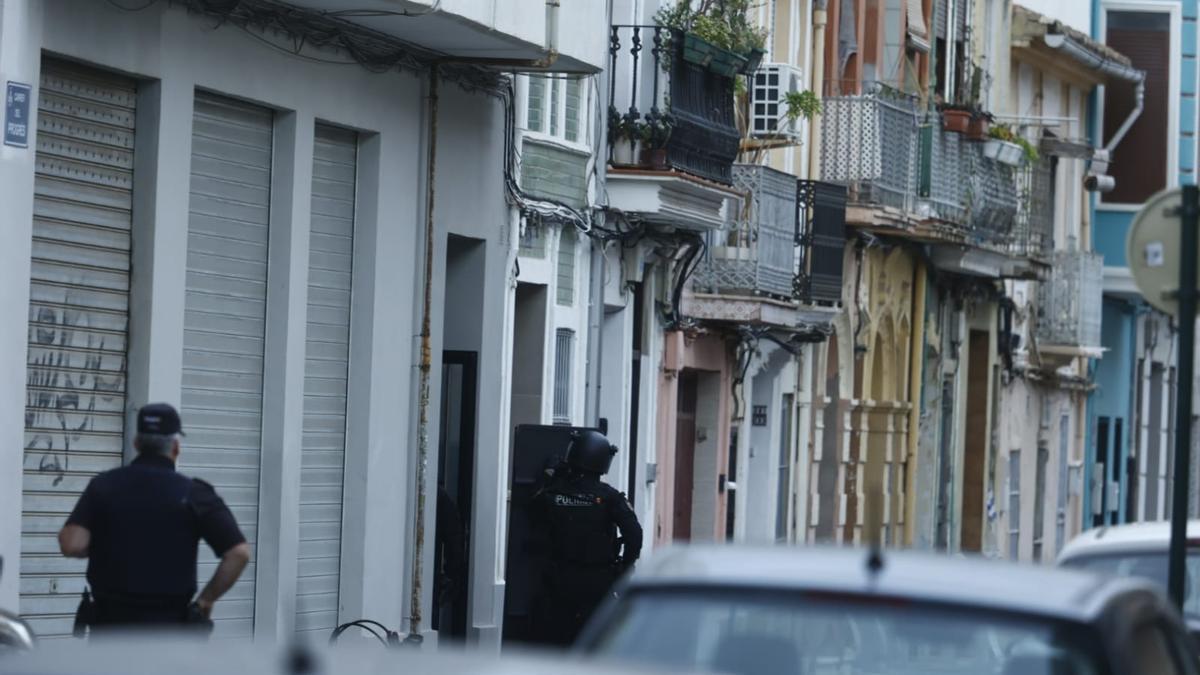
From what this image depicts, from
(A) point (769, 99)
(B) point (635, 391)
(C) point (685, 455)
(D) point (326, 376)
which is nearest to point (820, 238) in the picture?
(A) point (769, 99)

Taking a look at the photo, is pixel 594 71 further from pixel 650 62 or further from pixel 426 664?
pixel 426 664

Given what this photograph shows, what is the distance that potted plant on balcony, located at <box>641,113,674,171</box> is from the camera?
25.0 m

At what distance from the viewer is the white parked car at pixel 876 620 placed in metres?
7.54

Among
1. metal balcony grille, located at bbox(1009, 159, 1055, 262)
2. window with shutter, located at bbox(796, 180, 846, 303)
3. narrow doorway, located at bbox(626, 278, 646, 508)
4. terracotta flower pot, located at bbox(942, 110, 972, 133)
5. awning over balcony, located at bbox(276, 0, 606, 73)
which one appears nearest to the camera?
awning over balcony, located at bbox(276, 0, 606, 73)

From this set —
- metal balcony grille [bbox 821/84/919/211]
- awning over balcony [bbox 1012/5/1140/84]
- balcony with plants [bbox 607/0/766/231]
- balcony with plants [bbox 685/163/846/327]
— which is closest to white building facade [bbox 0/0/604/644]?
balcony with plants [bbox 607/0/766/231]

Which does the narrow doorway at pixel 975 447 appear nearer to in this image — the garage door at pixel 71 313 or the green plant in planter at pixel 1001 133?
the green plant in planter at pixel 1001 133

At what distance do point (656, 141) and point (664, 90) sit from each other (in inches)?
20.1

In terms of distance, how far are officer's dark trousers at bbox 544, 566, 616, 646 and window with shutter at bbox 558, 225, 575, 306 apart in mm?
6340

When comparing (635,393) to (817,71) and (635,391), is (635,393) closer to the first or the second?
(635,391)

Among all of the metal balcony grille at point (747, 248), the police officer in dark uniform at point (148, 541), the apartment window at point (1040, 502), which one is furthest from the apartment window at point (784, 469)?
the police officer in dark uniform at point (148, 541)

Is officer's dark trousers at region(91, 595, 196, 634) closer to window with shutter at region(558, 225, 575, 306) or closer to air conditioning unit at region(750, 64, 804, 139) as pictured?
window with shutter at region(558, 225, 575, 306)

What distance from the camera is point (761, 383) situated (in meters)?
31.0

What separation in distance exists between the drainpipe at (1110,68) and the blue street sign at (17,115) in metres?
30.3

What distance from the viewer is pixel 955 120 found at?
3569 centimetres
